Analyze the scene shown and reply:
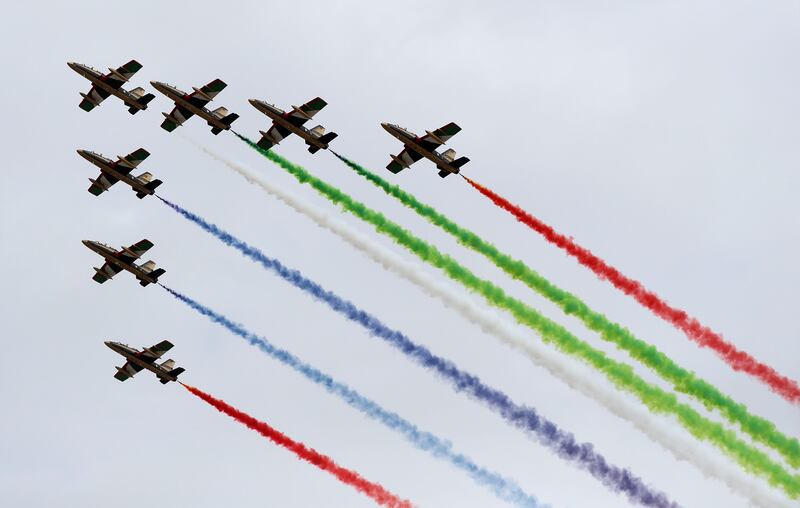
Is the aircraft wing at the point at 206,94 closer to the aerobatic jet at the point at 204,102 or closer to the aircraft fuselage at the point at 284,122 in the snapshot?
the aerobatic jet at the point at 204,102

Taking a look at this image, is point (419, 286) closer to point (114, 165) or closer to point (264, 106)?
point (264, 106)

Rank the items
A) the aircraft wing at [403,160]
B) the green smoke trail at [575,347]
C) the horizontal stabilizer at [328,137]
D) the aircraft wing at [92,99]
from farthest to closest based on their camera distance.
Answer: the aircraft wing at [92,99], the horizontal stabilizer at [328,137], the aircraft wing at [403,160], the green smoke trail at [575,347]

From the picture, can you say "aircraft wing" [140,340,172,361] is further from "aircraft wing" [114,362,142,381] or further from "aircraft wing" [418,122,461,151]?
"aircraft wing" [418,122,461,151]

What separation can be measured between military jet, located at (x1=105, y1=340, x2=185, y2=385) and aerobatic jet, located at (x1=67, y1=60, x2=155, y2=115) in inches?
675

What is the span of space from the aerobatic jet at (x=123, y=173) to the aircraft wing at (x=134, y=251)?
3.84 meters

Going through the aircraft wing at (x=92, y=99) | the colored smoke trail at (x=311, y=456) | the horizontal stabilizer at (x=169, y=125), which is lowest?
the colored smoke trail at (x=311, y=456)

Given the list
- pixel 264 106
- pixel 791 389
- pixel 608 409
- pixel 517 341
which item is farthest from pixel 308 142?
pixel 791 389

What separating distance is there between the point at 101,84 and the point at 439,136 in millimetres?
26631

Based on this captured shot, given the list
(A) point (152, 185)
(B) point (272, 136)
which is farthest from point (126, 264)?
(B) point (272, 136)

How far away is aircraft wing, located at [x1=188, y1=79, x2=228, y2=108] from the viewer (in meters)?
119

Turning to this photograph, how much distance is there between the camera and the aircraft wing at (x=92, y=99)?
12475 centimetres

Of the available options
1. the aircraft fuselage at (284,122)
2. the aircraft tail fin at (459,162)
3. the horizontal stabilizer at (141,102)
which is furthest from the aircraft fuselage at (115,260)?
the aircraft tail fin at (459,162)

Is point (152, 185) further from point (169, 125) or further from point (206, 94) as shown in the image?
point (206, 94)

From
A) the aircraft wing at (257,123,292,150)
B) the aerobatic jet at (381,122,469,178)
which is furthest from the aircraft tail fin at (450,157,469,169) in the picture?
the aircraft wing at (257,123,292,150)
